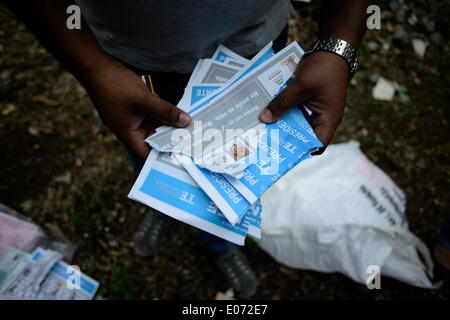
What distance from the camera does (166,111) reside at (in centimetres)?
93

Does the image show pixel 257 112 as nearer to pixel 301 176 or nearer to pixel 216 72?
pixel 216 72

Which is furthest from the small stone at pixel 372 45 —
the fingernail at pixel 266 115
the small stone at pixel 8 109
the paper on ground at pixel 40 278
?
the small stone at pixel 8 109

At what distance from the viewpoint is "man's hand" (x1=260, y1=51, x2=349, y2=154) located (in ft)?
3.06

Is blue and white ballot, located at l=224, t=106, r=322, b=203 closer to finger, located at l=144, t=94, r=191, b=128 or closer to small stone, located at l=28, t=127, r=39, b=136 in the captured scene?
finger, located at l=144, t=94, r=191, b=128

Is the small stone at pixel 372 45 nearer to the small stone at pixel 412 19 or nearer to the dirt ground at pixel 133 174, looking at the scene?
the dirt ground at pixel 133 174

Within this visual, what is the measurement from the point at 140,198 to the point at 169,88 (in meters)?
0.47

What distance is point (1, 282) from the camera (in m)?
1.43

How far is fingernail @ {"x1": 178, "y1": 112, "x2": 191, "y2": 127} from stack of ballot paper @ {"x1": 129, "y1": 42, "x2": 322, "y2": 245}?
33 mm

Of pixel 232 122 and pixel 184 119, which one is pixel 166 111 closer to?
pixel 184 119

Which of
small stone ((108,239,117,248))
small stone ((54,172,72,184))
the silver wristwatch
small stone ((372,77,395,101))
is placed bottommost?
small stone ((108,239,117,248))

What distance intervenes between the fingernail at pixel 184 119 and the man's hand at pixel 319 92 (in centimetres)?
26

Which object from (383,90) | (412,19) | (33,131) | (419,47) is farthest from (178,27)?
(412,19)

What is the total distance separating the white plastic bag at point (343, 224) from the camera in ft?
5.23

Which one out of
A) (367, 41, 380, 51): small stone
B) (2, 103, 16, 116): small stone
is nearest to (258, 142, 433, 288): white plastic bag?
(367, 41, 380, 51): small stone
